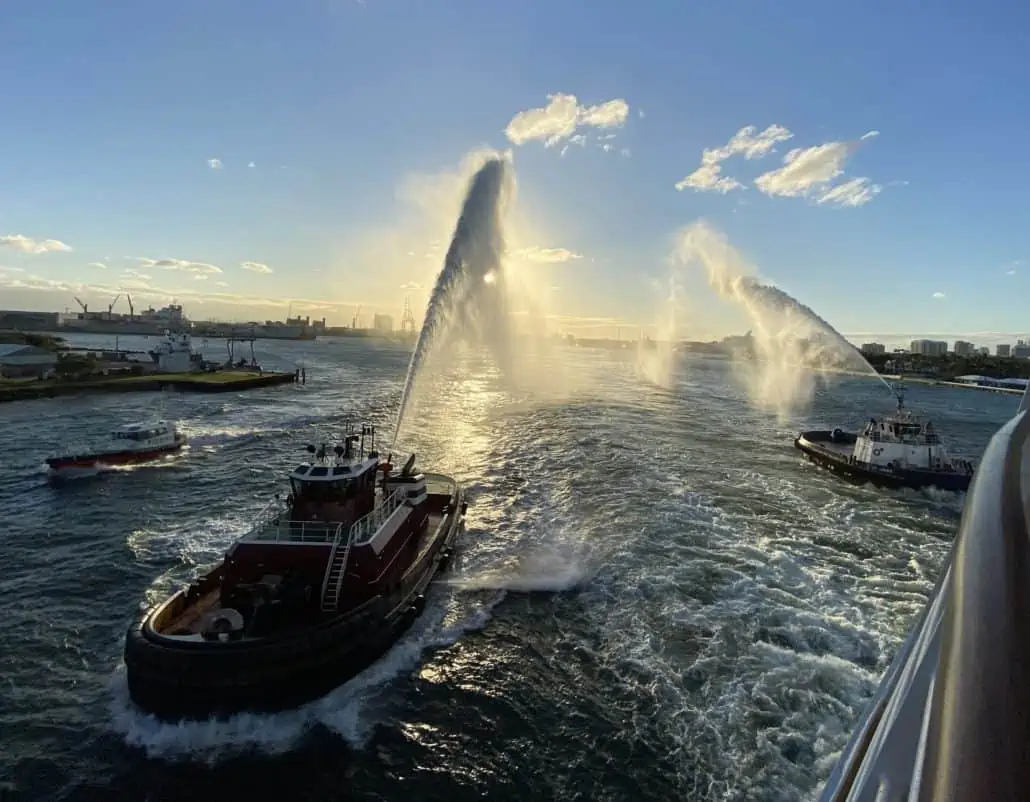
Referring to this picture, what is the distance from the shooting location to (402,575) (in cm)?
2405

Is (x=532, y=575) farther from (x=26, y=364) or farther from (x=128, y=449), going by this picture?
(x=26, y=364)

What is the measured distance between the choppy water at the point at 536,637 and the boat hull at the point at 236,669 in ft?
2.00

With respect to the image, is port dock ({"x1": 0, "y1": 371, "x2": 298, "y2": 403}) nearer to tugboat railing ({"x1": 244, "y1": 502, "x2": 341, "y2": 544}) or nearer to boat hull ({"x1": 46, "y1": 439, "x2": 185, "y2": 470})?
boat hull ({"x1": 46, "y1": 439, "x2": 185, "y2": 470})

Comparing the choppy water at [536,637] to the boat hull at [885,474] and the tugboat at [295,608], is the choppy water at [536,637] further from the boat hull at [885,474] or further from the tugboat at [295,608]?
the boat hull at [885,474]

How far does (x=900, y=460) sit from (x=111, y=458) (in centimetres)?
6293

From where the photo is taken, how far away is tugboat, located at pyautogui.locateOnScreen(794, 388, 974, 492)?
4897 centimetres

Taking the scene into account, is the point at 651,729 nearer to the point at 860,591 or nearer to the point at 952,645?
the point at 860,591

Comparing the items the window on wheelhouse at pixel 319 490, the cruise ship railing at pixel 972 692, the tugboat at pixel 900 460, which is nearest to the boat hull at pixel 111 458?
the window on wheelhouse at pixel 319 490

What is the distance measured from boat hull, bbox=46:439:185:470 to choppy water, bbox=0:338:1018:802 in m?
1.63

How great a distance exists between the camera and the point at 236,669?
17.7m

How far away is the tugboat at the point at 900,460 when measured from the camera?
49.0 meters

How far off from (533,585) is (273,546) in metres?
11.6

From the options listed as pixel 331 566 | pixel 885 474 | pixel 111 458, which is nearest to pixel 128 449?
pixel 111 458

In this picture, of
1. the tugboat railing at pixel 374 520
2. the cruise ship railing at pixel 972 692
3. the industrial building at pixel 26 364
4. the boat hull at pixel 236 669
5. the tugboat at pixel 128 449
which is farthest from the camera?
the industrial building at pixel 26 364
